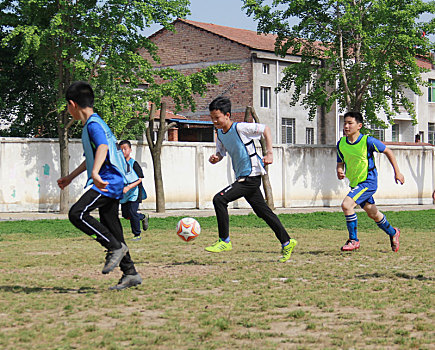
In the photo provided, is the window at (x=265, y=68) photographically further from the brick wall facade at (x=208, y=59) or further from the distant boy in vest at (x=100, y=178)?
the distant boy in vest at (x=100, y=178)

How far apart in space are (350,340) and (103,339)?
5.63 ft

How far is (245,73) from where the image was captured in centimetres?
4212

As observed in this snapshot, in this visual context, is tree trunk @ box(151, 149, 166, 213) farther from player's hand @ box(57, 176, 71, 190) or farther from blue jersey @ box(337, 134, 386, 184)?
player's hand @ box(57, 176, 71, 190)

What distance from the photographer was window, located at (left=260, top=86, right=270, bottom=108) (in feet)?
141

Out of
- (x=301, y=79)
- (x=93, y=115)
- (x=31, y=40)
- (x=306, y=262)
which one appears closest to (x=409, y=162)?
(x=301, y=79)

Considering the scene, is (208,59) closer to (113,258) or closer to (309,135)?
(309,135)

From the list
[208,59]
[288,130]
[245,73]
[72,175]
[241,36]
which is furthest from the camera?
[241,36]

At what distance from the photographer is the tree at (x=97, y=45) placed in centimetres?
2106

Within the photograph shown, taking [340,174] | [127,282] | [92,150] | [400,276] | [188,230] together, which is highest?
[92,150]

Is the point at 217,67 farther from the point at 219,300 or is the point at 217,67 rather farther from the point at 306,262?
the point at 219,300

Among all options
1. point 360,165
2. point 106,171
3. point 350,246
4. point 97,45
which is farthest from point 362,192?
point 97,45

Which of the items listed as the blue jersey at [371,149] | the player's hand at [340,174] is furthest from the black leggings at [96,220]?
the blue jersey at [371,149]

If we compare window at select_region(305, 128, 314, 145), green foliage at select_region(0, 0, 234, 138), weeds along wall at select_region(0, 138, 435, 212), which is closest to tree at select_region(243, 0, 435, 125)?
weeds along wall at select_region(0, 138, 435, 212)

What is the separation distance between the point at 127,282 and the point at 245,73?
3581 cm
